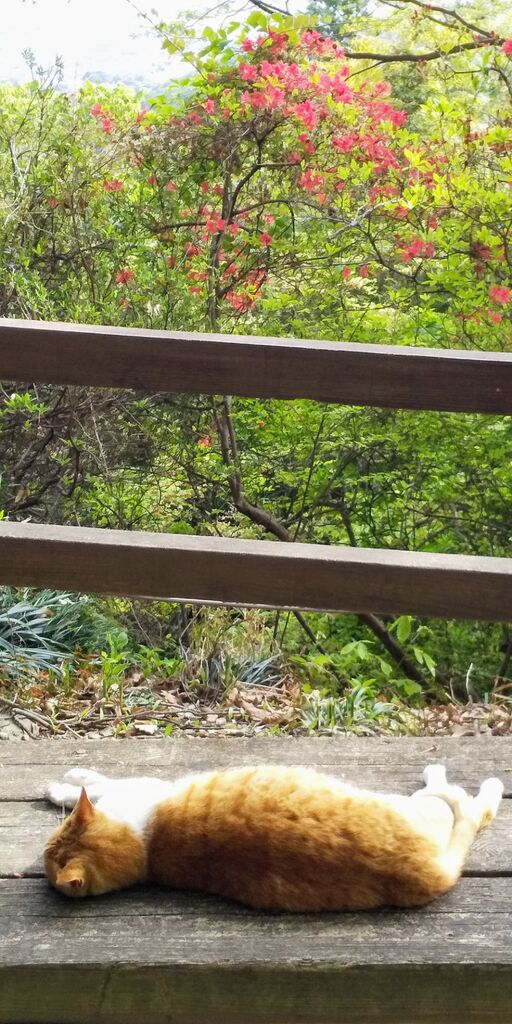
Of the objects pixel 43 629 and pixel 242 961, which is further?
pixel 43 629

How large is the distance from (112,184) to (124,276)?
20.7 inches

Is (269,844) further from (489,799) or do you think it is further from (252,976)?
(489,799)

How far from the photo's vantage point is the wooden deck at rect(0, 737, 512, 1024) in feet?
5.12

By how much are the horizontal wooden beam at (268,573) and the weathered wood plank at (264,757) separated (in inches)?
23.3

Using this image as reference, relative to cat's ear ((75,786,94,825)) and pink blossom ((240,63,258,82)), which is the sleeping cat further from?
pink blossom ((240,63,258,82))

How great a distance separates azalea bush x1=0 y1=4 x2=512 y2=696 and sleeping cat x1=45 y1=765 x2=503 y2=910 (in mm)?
3228

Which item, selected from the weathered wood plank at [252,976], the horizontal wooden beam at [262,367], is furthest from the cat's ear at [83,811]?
the horizontal wooden beam at [262,367]

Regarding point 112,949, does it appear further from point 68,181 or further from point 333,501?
point 68,181

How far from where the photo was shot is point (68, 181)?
18.0 ft

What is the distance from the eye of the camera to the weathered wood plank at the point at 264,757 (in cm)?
217

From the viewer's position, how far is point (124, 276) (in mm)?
5348

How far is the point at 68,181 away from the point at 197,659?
9.74 ft

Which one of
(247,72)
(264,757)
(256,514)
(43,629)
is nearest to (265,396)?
(264,757)

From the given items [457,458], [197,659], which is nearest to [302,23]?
[457,458]
